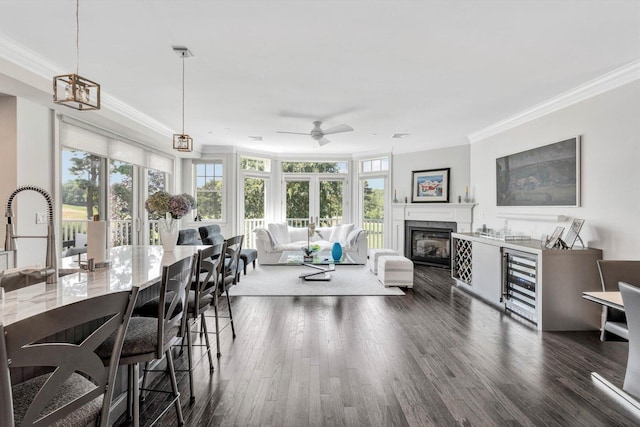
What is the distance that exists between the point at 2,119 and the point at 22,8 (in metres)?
1.59

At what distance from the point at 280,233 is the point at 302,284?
2.43 m

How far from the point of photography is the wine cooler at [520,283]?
3707 mm

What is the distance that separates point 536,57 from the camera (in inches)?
123

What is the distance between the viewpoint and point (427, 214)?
7398mm

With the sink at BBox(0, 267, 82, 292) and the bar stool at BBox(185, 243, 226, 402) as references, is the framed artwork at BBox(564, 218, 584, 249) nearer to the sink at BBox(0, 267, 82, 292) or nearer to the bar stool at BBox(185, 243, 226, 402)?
the bar stool at BBox(185, 243, 226, 402)

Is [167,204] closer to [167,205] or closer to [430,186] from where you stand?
[167,205]

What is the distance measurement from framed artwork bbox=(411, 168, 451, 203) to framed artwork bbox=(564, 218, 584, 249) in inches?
130

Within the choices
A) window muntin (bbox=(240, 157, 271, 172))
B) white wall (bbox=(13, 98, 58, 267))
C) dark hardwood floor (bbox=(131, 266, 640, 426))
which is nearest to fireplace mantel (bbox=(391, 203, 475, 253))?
dark hardwood floor (bbox=(131, 266, 640, 426))

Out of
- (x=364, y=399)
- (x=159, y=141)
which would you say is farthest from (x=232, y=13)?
(x=159, y=141)

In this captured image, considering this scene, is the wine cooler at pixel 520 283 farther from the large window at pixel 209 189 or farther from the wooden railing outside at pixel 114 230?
the large window at pixel 209 189

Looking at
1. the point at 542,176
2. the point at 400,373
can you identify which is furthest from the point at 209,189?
the point at 542,176

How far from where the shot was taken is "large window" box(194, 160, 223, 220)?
7633 mm

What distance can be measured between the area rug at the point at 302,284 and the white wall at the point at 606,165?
2435mm

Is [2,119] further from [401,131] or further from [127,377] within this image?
[401,131]
